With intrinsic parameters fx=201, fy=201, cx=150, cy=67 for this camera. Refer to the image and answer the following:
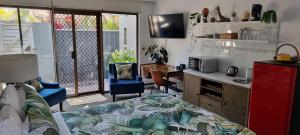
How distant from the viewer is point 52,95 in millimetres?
3492

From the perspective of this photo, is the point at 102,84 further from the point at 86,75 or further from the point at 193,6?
the point at 193,6

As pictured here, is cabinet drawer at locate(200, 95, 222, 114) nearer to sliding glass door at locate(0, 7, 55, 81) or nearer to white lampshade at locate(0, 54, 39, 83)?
white lampshade at locate(0, 54, 39, 83)

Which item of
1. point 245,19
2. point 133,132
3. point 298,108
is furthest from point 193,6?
point 133,132

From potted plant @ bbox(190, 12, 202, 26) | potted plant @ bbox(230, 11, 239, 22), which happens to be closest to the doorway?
potted plant @ bbox(190, 12, 202, 26)

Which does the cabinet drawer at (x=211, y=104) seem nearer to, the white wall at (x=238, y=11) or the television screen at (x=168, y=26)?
Answer: the white wall at (x=238, y=11)

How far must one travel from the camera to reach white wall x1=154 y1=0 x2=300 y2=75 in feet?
9.23

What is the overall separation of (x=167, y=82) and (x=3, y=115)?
3.35 metres

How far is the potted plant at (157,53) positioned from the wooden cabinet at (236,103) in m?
2.35

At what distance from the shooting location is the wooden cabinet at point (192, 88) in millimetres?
3838

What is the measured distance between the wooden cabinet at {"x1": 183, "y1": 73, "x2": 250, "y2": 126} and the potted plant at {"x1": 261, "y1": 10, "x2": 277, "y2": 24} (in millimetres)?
1041

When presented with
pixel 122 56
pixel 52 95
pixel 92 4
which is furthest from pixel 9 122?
pixel 122 56

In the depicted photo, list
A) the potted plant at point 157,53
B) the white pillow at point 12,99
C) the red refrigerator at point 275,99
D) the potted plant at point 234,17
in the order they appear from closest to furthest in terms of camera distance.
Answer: the white pillow at point 12,99
the red refrigerator at point 275,99
the potted plant at point 234,17
the potted plant at point 157,53

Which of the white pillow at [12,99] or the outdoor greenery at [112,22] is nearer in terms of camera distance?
the white pillow at [12,99]

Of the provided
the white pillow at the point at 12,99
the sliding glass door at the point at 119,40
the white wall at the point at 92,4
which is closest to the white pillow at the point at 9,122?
the white pillow at the point at 12,99
